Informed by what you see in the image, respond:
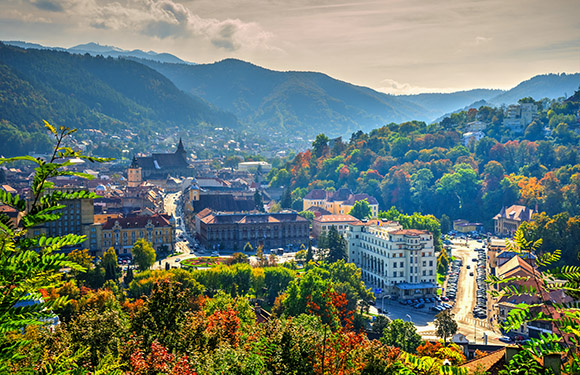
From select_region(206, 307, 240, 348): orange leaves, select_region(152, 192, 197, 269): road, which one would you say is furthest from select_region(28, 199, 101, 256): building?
select_region(206, 307, 240, 348): orange leaves

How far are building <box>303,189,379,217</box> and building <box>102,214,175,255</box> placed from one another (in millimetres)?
27525

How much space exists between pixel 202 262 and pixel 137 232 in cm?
799

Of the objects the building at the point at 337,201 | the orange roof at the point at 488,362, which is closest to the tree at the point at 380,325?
the orange roof at the point at 488,362

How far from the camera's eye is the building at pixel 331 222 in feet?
219

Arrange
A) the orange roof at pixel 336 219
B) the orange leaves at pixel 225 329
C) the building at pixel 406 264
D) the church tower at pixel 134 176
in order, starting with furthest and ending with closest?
the church tower at pixel 134 176, the orange roof at pixel 336 219, the building at pixel 406 264, the orange leaves at pixel 225 329

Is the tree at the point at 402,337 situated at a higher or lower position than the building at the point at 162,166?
lower

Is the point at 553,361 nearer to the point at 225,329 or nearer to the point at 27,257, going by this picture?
the point at 27,257

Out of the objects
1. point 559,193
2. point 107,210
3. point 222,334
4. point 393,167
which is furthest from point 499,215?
point 222,334

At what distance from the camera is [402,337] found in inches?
1225

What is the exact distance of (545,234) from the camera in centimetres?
5791

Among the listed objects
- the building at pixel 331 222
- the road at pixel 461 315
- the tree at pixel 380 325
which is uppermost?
the building at pixel 331 222

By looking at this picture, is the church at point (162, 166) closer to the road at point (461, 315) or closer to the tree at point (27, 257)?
the road at point (461, 315)

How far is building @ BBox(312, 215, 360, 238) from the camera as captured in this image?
2628 inches

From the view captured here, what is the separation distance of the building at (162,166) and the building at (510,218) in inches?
2339
